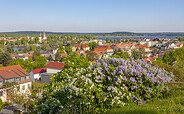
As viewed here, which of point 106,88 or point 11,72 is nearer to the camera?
point 106,88

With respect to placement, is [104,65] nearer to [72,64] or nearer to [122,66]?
[122,66]

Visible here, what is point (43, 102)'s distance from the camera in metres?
5.63

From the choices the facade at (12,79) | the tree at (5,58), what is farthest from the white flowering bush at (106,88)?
the tree at (5,58)

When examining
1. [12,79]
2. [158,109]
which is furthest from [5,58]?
[158,109]

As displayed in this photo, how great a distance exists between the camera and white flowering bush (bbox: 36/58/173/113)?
197 inches

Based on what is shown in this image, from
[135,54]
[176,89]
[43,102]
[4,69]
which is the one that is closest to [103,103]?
[43,102]

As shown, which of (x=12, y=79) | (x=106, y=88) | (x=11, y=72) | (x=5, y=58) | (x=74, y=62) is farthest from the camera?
(x=5, y=58)

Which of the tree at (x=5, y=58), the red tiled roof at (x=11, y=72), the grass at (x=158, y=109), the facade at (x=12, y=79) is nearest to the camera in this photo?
the grass at (x=158, y=109)

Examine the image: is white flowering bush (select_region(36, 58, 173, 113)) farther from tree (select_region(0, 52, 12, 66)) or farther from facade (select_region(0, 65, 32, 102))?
tree (select_region(0, 52, 12, 66))

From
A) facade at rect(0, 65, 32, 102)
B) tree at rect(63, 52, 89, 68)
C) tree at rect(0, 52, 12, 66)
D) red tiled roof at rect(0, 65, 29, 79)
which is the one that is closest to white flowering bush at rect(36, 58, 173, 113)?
tree at rect(63, 52, 89, 68)

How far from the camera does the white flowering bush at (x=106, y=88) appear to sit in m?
4.99

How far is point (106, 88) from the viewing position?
571cm

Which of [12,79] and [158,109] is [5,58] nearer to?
[12,79]

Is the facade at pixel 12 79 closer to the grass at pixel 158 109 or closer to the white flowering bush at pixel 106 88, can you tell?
the white flowering bush at pixel 106 88
